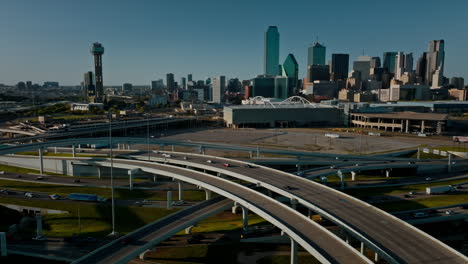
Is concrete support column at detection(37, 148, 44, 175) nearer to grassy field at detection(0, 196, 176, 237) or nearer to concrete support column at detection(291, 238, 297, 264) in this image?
grassy field at detection(0, 196, 176, 237)

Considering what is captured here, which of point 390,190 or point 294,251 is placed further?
point 390,190

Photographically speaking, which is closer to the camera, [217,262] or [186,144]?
[217,262]

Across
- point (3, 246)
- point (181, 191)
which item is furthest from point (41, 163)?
point (3, 246)

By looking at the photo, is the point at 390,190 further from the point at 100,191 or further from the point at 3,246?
the point at 3,246

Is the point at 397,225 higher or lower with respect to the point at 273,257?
higher

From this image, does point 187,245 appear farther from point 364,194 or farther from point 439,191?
point 439,191

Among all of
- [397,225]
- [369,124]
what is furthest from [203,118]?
[397,225]
